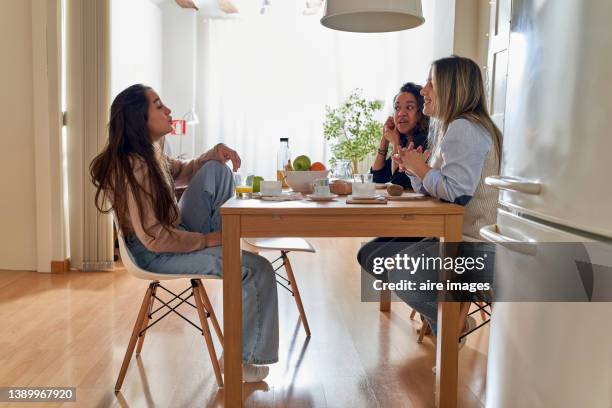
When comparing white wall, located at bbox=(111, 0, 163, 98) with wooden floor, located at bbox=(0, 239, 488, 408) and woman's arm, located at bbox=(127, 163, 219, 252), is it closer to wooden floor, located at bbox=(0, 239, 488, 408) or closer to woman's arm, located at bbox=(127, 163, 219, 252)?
wooden floor, located at bbox=(0, 239, 488, 408)

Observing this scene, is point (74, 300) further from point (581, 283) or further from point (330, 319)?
point (581, 283)

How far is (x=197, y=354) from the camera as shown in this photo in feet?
9.25

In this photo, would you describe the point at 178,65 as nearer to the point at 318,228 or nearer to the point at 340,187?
the point at 340,187

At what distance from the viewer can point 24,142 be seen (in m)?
4.48

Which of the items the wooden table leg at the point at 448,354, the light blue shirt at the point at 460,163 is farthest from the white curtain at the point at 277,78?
the wooden table leg at the point at 448,354

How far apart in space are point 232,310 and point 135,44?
14.1 ft

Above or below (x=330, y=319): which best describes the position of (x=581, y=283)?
above

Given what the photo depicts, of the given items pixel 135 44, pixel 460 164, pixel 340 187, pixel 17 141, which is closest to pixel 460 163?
pixel 460 164

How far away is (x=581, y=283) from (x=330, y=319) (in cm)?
233

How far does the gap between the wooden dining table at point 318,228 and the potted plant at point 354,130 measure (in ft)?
12.7

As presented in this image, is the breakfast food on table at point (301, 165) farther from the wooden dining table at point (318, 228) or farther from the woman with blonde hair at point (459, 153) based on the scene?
the wooden dining table at point (318, 228)

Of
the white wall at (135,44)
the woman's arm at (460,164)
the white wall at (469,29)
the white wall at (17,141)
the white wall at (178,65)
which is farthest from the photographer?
the white wall at (178,65)

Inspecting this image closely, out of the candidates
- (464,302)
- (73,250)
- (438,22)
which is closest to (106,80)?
(73,250)

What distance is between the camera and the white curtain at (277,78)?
6801 mm
